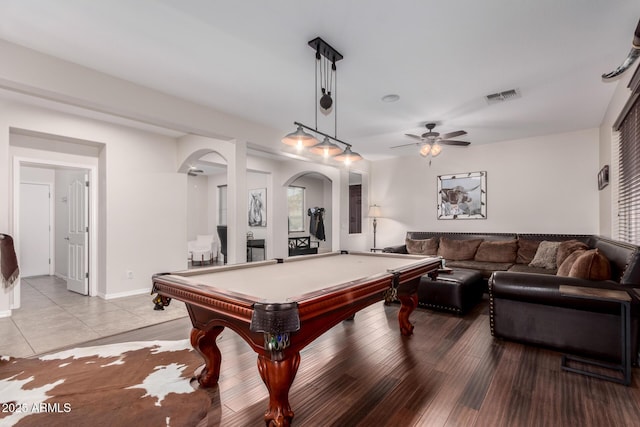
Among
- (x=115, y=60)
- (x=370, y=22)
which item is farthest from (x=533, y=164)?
(x=115, y=60)

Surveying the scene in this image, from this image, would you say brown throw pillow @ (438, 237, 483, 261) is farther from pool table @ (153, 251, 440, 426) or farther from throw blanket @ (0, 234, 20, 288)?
throw blanket @ (0, 234, 20, 288)

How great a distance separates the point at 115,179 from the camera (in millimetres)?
4738

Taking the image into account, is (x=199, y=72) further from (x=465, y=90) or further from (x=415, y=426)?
(x=415, y=426)

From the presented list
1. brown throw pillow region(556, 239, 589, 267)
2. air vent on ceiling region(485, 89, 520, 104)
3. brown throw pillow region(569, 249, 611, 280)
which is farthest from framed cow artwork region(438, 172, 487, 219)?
brown throw pillow region(569, 249, 611, 280)

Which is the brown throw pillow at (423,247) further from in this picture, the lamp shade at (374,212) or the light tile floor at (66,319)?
the light tile floor at (66,319)

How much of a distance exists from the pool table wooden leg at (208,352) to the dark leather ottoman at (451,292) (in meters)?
2.59

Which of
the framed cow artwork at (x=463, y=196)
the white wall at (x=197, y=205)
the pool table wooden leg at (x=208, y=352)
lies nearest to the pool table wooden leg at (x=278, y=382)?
the pool table wooden leg at (x=208, y=352)

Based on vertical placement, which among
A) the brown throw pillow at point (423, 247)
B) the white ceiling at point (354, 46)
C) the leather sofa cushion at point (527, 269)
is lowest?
the leather sofa cushion at point (527, 269)

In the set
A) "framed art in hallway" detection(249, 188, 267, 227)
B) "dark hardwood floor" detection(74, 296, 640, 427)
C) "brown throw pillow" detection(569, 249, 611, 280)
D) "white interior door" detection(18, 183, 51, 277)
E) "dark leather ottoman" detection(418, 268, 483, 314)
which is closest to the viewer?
"dark hardwood floor" detection(74, 296, 640, 427)

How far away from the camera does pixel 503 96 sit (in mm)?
3506

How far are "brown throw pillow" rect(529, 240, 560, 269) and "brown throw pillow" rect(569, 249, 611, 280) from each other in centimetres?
200

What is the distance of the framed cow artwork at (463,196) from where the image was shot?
19.1ft

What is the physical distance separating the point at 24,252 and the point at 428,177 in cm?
825

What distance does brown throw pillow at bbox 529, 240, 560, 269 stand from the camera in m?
4.51
